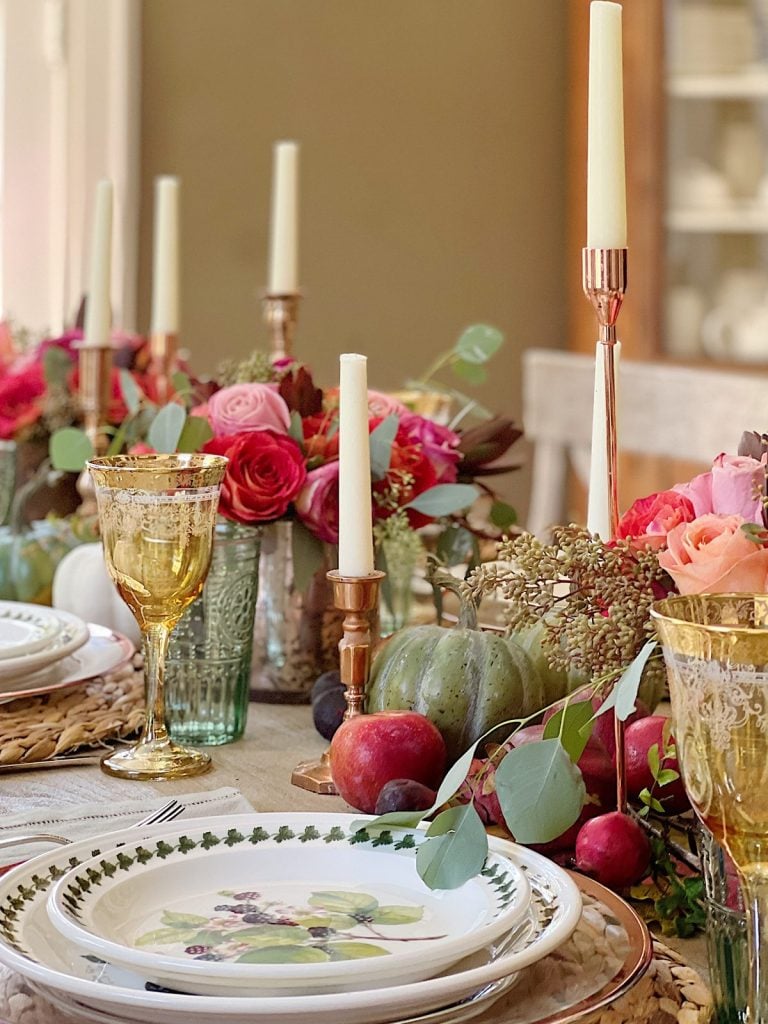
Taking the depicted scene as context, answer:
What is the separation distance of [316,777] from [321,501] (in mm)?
263

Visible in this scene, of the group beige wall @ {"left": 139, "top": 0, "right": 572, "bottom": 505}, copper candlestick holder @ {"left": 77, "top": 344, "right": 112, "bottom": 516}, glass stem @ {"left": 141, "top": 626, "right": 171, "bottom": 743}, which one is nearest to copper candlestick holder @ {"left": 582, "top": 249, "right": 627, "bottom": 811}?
glass stem @ {"left": 141, "top": 626, "right": 171, "bottom": 743}

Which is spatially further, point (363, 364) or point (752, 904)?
point (363, 364)

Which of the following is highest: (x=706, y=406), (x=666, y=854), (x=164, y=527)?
(x=706, y=406)

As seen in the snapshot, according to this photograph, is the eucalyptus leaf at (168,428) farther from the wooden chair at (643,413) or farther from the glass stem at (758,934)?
the wooden chair at (643,413)

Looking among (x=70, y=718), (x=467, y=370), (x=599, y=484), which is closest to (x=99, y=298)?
(x=467, y=370)

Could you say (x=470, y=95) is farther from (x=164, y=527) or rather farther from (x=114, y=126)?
(x=164, y=527)

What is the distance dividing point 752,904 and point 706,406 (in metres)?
2.14

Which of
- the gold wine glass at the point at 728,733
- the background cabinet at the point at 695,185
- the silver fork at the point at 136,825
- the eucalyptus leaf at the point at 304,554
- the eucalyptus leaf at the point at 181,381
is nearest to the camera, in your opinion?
the gold wine glass at the point at 728,733

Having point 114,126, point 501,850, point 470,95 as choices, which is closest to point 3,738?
point 501,850

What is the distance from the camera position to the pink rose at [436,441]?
120 centimetres

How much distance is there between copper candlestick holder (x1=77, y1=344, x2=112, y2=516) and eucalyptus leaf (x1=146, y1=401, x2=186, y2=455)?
38cm

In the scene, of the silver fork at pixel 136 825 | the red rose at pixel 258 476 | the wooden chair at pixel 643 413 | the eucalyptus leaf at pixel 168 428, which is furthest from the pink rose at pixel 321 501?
the wooden chair at pixel 643 413

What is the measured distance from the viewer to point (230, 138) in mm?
3260

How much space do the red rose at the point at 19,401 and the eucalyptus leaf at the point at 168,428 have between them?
58cm
